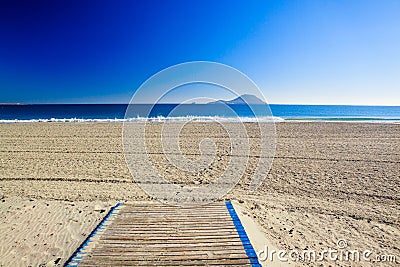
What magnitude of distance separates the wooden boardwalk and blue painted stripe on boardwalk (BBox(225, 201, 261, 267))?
0.17ft

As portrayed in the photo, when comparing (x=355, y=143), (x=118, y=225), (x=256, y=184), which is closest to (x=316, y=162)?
(x=256, y=184)

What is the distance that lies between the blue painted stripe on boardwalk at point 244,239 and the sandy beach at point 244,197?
565 millimetres

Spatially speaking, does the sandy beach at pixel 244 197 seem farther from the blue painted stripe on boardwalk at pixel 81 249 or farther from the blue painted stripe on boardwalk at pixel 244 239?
the blue painted stripe on boardwalk at pixel 244 239

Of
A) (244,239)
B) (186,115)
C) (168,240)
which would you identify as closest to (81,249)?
(168,240)

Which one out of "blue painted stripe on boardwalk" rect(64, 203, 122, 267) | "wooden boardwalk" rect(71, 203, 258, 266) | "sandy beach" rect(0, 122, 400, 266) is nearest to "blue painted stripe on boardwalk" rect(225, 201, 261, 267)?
"wooden boardwalk" rect(71, 203, 258, 266)

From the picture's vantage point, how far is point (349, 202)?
7434 millimetres

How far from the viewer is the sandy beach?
5387mm

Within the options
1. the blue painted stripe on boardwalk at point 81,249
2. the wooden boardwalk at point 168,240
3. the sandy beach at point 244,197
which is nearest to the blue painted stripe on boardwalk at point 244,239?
the wooden boardwalk at point 168,240

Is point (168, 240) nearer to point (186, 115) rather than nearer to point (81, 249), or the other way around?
point (81, 249)

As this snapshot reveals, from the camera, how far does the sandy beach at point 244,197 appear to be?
17.7ft

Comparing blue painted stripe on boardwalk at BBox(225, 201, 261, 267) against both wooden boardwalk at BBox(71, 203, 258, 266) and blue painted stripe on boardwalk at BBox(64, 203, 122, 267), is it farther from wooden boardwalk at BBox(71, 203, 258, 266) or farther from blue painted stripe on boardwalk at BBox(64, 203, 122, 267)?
blue painted stripe on boardwalk at BBox(64, 203, 122, 267)

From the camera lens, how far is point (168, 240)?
16.6 ft

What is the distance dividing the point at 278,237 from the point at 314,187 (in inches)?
145

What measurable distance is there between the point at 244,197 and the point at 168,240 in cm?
328
